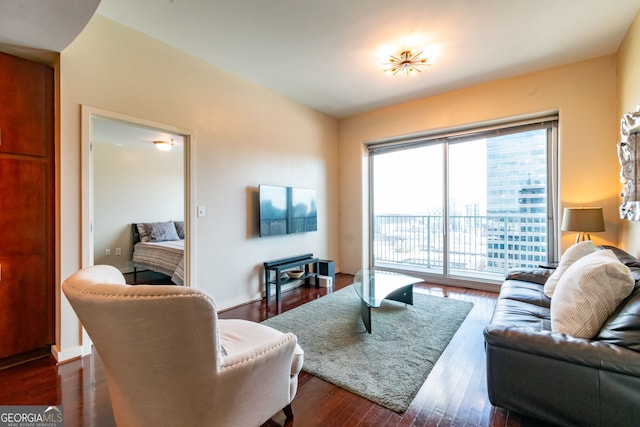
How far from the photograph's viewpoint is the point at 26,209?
2.17 meters

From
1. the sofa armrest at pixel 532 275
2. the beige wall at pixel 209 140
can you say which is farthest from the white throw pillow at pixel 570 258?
the beige wall at pixel 209 140

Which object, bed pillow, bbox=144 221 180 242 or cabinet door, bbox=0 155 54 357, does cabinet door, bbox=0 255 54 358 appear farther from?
bed pillow, bbox=144 221 180 242

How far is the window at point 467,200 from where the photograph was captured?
381cm

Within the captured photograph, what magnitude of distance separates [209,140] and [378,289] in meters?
2.52

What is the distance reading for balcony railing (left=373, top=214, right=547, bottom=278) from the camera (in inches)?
156

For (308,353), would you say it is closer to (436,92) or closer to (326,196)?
(326,196)

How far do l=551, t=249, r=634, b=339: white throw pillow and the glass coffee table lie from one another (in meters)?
1.38

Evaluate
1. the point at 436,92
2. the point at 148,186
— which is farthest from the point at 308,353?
the point at 148,186

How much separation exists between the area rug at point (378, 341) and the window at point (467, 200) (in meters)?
1.36

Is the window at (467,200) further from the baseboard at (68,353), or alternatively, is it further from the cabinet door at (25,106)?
the cabinet door at (25,106)

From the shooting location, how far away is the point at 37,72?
2.23 m

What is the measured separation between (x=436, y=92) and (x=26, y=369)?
5235 mm

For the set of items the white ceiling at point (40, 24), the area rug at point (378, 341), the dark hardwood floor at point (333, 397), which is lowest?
the dark hardwood floor at point (333, 397)

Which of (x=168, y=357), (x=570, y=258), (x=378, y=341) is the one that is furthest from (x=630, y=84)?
(x=168, y=357)
